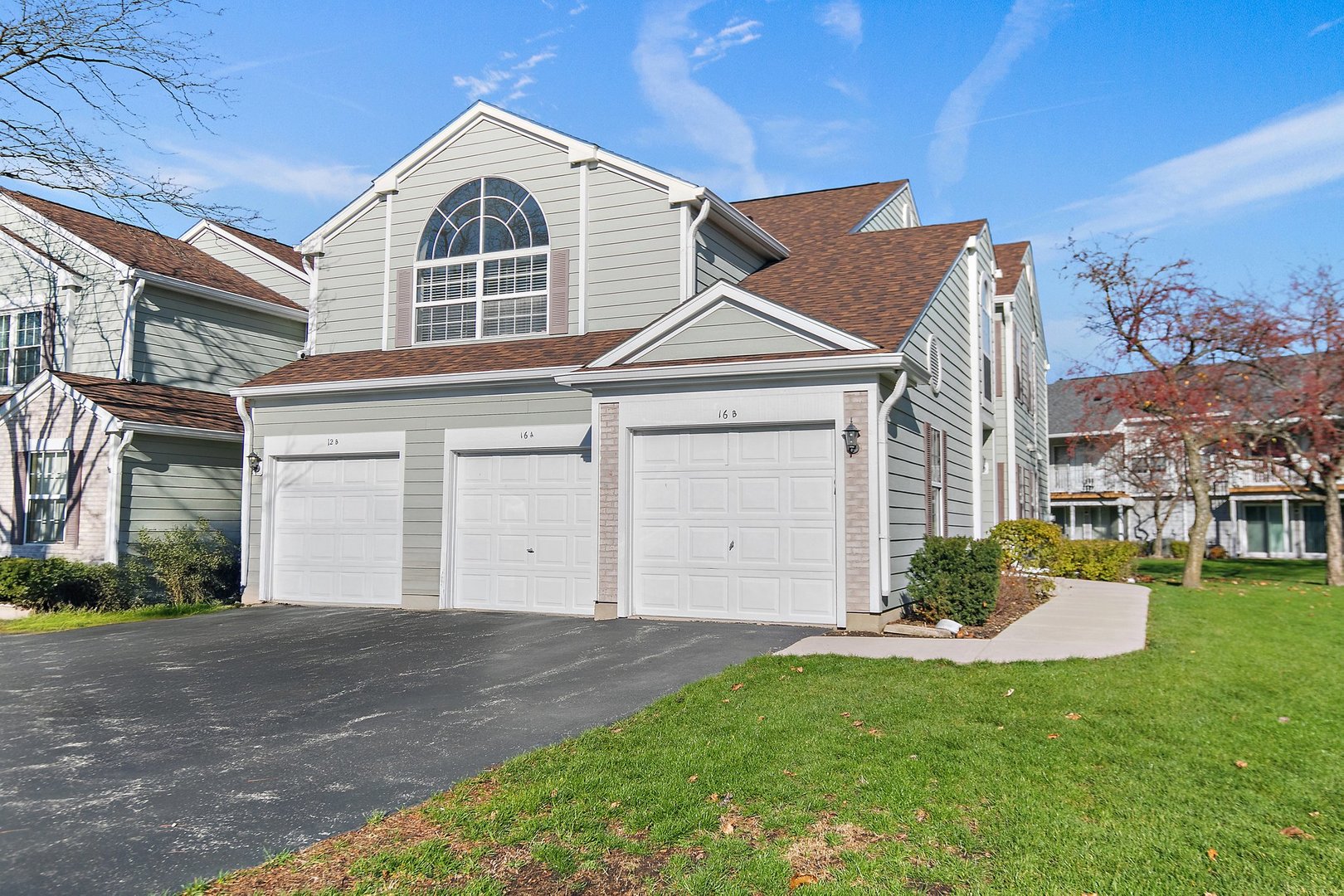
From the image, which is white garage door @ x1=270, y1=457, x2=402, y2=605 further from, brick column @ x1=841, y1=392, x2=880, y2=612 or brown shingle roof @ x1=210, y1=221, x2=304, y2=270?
brown shingle roof @ x1=210, y1=221, x2=304, y2=270

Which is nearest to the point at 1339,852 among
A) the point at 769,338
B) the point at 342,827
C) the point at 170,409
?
the point at 342,827

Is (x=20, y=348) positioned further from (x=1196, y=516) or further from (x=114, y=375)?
(x=1196, y=516)

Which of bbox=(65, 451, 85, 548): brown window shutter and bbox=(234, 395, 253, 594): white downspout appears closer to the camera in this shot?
bbox=(234, 395, 253, 594): white downspout

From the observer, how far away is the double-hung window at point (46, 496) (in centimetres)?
1641

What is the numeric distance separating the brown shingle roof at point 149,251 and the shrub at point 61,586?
573 centimetres

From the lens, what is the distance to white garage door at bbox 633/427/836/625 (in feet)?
36.8

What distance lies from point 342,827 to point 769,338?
815 centimetres

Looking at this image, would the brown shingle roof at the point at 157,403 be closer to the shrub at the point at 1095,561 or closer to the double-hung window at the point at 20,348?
the double-hung window at the point at 20,348

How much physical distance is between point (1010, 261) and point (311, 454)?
1631cm

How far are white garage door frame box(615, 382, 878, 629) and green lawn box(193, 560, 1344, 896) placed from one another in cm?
317

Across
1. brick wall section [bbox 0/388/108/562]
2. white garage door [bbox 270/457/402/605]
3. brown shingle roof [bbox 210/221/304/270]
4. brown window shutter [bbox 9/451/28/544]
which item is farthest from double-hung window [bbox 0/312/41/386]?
white garage door [bbox 270/457/402/605]

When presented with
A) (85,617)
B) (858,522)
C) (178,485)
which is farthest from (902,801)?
(178,485)

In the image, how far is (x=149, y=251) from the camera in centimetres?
1903

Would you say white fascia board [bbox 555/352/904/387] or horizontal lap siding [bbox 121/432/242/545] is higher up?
white fascia board [bbox 555/352/904/387]
